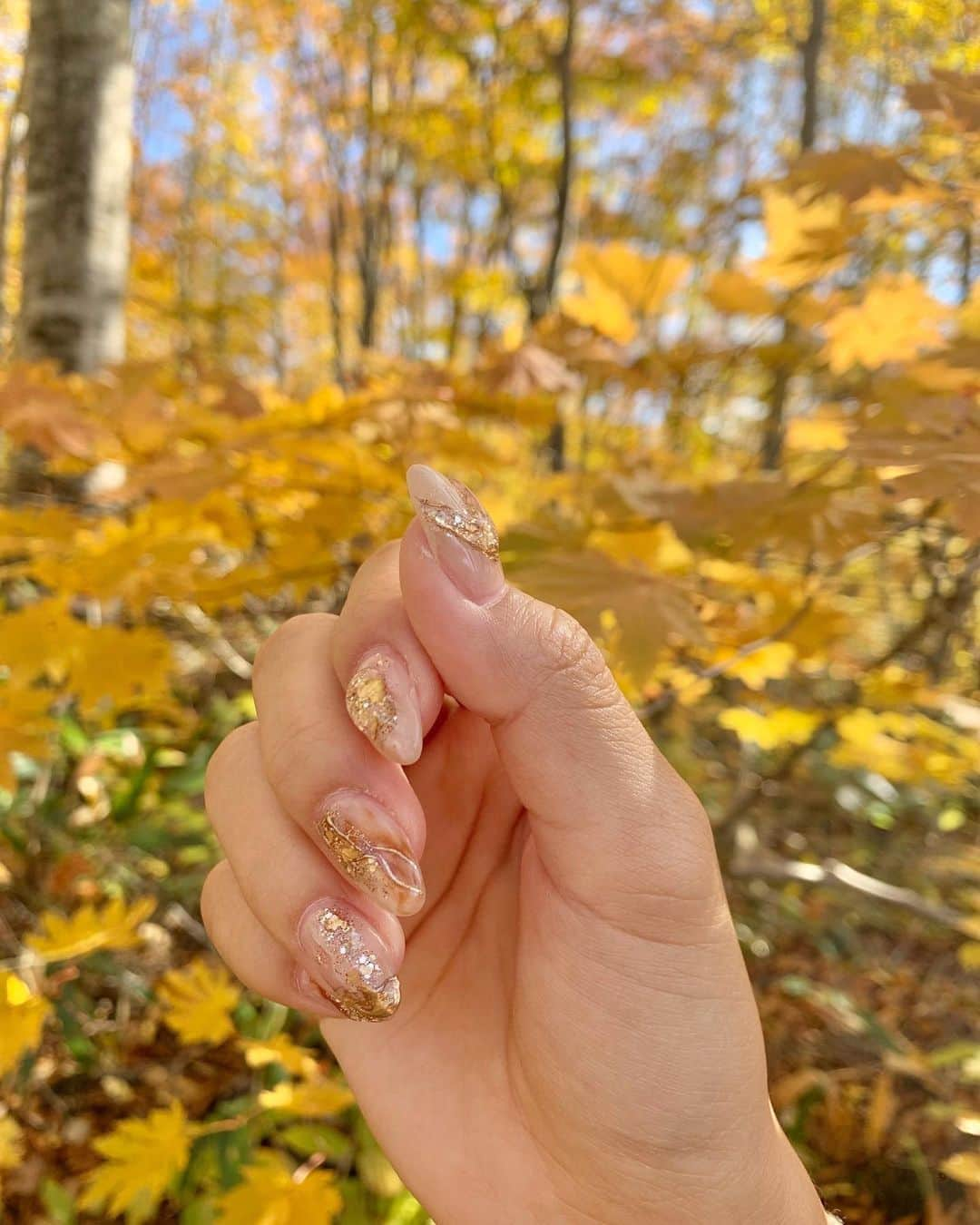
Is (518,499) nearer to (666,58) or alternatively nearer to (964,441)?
(964,441)

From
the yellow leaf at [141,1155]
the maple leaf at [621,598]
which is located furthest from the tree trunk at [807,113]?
the yellow leaf at [141,1155]

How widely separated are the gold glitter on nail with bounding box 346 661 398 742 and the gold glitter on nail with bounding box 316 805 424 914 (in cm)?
6

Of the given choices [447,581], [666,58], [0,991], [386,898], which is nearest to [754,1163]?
[386,898]

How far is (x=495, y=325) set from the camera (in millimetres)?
4457

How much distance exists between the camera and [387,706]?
46 cm

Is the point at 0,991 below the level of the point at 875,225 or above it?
below

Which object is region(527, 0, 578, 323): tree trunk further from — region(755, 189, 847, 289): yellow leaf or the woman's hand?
the woman's hand

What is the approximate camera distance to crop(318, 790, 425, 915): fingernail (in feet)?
1.52

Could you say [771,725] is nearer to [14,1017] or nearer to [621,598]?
[621,598]

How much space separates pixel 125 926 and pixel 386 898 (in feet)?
2.33

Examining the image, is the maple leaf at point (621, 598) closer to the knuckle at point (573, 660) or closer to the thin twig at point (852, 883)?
the knuckle at point (573, 660)

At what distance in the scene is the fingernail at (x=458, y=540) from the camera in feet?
1.50

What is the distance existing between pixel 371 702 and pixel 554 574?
10.8 inches

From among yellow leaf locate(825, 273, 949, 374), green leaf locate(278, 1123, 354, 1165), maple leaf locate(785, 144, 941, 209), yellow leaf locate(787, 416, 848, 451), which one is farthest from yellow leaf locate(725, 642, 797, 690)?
green leaf locate(278, 1123, 354, 1165)
